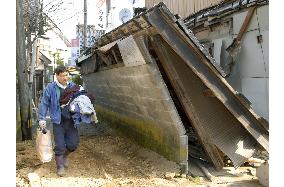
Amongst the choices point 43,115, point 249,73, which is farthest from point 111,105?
point 43,115

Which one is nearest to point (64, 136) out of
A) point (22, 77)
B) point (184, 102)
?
point (184, 102)

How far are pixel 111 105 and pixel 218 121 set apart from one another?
5659 millimetres

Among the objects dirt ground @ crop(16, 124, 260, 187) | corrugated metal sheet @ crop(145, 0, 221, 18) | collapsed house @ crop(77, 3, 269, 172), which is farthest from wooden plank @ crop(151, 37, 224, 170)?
corrugated metal sheet @ crop(145, 0, 221, 18)

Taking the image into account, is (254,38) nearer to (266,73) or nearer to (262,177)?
(266,73)

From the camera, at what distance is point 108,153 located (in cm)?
859

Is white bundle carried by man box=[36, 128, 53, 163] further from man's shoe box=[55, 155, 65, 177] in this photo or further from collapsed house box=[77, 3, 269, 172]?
collapsed house box=[77, 3, 269, 172]

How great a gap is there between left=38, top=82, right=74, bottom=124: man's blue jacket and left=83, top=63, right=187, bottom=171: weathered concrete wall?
5.55 feet

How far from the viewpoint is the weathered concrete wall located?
6746mm

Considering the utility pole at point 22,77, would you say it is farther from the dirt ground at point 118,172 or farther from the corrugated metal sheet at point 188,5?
the corrugated metal sheet at point 188,5

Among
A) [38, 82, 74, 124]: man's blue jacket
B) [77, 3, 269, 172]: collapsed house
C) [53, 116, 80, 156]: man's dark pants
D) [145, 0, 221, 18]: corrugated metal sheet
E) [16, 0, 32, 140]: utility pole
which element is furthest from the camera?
[145, 0, 221, 18]: corrugated metal sheet

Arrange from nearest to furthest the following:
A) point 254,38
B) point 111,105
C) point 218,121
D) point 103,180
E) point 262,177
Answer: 1. point 262,177
2. point 103,180
3. point 218,121
4. point 254,38
5. point 111,105

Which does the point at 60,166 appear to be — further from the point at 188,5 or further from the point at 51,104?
the point at 188,5

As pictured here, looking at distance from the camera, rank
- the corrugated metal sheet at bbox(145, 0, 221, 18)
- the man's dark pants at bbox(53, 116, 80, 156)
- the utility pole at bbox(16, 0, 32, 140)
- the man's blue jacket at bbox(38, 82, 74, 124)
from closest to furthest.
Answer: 1. the man's blue jacket at bbox(38, 82, 74, 124)
2. the man's dark pants at bbox(53, 116, 80, 156)
3. the utility pole at bbox(16, 0, 32, 140)
4. the corrugated metal sheet at bbox(145, 0, 221, 18)

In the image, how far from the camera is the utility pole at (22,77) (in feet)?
33.2
